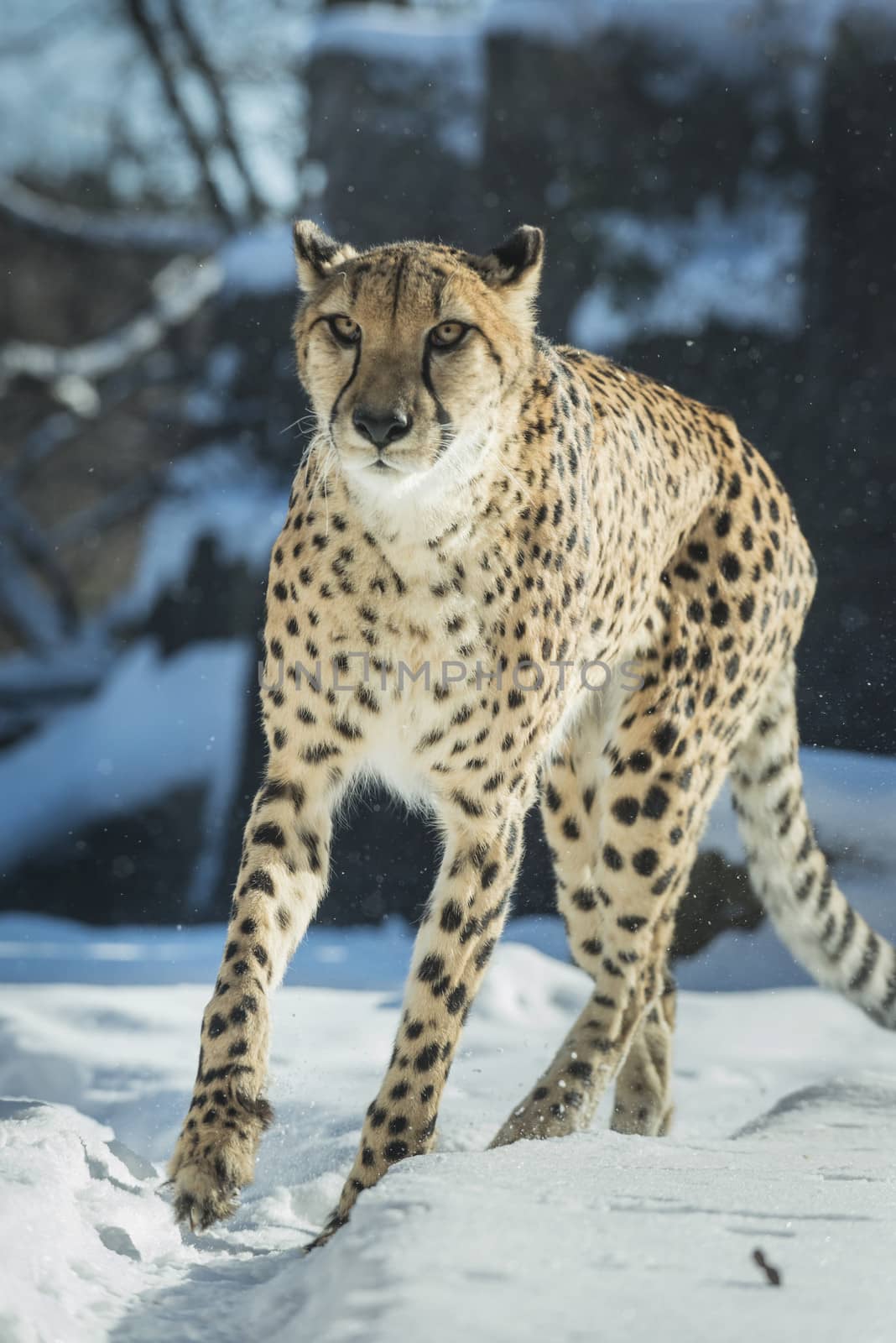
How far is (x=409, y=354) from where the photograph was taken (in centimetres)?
254

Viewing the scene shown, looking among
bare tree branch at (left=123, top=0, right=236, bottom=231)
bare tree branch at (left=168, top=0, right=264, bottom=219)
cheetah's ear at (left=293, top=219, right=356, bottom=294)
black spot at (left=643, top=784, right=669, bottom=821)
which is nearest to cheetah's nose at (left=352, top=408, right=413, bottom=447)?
cheetah's ear at (left=293, top=219, right=356, bottom=294)

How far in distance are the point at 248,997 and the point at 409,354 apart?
1119mm

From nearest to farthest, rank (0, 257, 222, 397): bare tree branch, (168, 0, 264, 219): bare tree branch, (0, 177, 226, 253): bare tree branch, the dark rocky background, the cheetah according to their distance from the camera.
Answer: the cheetah, the dark rocky background, (168, 0, 264, 219): bare tree branch, (0, 257, 222, 397): bare tree branch, (0, 177, 226, 253): bare tree branch

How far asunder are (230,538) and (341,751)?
227 inches

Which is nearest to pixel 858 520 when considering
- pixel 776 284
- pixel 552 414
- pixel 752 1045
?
pixel 776 284

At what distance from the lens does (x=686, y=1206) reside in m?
2.08

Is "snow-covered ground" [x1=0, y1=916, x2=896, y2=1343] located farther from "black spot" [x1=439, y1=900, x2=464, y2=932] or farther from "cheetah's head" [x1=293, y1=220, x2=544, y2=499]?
"cheetah's head" [x1=293, y1=220, x2=544, y2=499]

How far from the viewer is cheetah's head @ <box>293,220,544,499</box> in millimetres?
2459

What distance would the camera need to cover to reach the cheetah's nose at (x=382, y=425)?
2.41 meters

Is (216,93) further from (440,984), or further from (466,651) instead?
(440,984)

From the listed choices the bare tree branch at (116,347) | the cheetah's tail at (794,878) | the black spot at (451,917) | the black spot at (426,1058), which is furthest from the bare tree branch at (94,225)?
the black spot at (426,1058)

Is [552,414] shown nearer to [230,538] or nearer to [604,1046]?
[604,1046]

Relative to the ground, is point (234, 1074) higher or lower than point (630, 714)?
lower

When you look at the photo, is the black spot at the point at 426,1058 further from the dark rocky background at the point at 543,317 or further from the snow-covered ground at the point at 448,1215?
the dark rocky background at the point at 543,317
